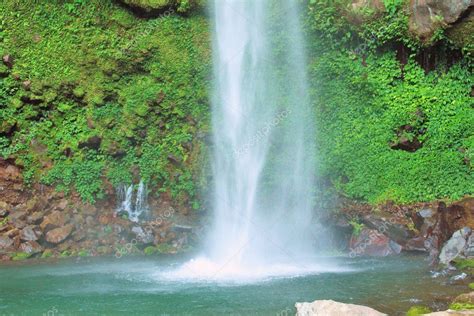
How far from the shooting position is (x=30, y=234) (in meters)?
14.1

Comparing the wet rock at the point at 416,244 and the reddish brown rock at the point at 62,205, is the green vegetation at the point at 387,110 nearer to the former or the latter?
the wet rock at the point at 416,244

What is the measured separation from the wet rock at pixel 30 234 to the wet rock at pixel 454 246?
1003cm

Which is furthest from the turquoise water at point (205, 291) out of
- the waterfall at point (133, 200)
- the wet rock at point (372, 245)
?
the waterfall at point (133, 200)

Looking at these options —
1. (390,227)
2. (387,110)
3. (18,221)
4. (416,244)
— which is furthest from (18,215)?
(387,110)

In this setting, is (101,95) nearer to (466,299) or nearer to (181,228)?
(181,228)

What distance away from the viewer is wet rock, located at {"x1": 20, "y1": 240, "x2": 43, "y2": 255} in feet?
45.2

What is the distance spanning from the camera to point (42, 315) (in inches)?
315

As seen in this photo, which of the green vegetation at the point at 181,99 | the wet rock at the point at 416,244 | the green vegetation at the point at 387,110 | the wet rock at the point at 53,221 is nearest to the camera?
the wet rock at the point at 416,244

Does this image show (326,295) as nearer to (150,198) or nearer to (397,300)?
(397,300)

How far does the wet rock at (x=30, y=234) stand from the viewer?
14023mm

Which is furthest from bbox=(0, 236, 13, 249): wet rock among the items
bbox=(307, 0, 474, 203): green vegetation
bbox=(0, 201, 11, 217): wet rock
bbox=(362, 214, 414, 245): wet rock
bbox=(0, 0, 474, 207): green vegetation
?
bbox=(362, 214, 414, 245): wet rock

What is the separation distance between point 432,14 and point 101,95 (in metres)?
10.1

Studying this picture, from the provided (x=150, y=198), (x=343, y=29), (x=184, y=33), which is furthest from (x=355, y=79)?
(x=150, y=198)

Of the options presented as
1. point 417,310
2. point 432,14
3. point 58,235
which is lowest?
point 417,310
